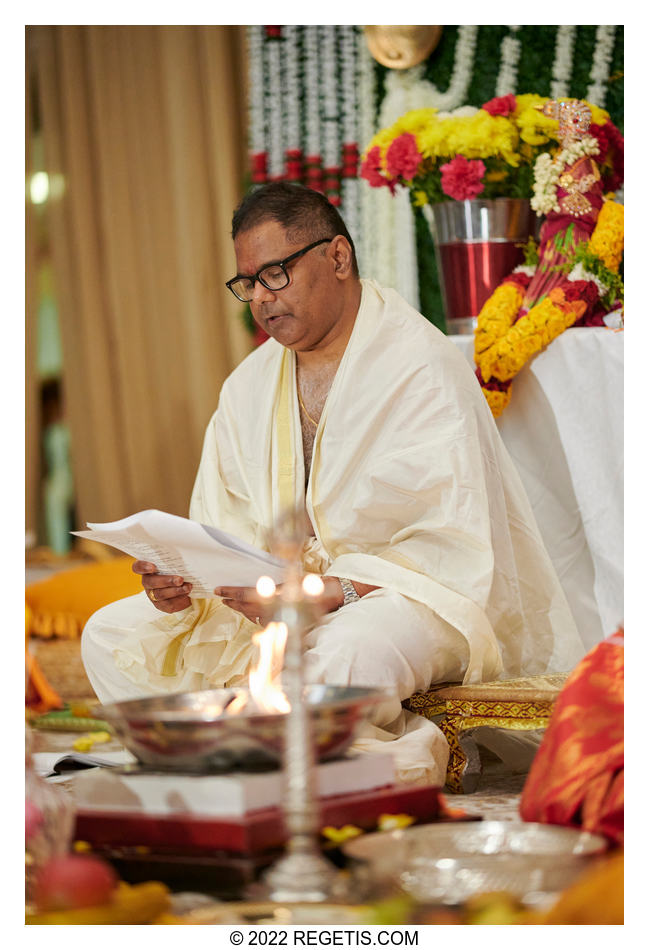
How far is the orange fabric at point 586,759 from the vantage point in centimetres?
165

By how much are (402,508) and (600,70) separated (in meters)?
2.03

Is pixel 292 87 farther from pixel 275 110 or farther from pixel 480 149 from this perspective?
pixel 480 149

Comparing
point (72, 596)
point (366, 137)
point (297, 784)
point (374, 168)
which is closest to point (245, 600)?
point (297, 784)

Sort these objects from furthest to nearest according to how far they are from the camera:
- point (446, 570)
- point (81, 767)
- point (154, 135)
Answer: point (154, 135) < point (81, 767) < point (446, 570)

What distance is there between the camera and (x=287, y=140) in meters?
4.58

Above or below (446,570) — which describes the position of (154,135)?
above

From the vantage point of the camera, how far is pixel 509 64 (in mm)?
3936

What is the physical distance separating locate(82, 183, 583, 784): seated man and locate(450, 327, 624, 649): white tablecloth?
478mm

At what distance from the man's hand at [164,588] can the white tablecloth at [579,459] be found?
3.90 ft

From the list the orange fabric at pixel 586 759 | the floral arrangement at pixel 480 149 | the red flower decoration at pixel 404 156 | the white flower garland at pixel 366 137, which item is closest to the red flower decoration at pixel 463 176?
the floral arrangement at pixel 480 149

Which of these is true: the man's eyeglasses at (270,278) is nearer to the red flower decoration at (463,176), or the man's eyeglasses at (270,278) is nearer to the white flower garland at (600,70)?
the red flower decoration at (463,176)
